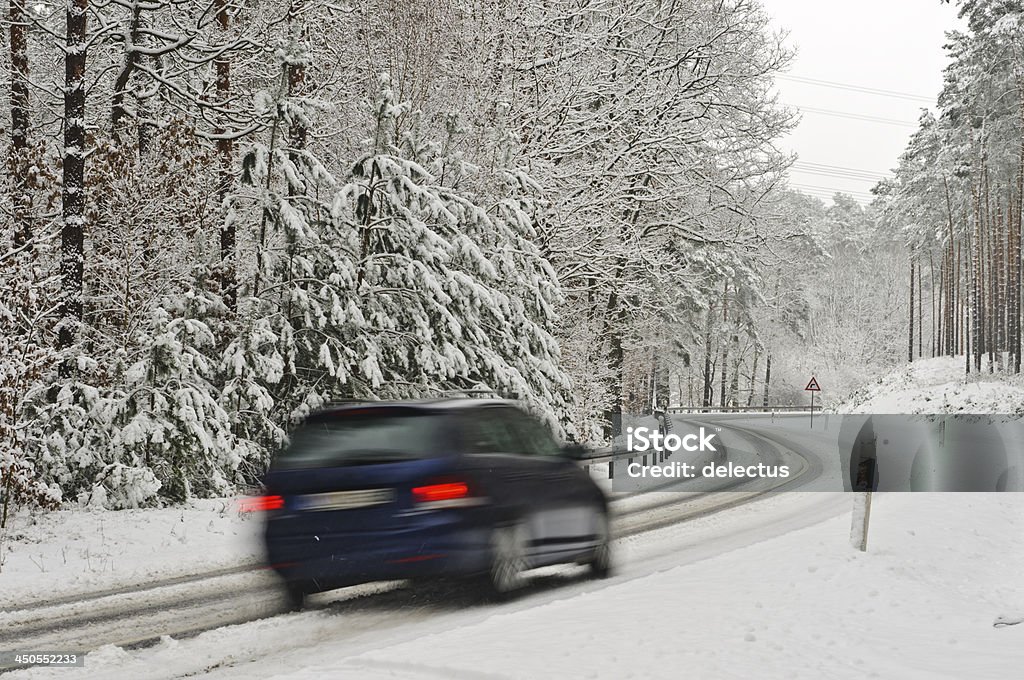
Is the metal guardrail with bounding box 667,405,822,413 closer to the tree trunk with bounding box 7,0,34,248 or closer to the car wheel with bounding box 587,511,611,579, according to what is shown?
the tree trunk with bounding box 7,0,34,248

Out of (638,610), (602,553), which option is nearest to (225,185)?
(602,553)

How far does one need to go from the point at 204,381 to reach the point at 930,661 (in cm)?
1089

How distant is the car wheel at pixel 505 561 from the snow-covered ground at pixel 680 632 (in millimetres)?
181

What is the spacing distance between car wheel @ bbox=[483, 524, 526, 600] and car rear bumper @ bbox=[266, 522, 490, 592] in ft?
0.45

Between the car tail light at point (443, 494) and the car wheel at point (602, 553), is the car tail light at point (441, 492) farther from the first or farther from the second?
the car wheel at point (602, 553)

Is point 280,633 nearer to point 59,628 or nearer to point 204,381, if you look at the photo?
point 59,628

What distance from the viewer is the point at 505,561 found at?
8.16 m

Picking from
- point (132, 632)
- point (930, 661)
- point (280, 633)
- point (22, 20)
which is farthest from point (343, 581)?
point (22, 20)

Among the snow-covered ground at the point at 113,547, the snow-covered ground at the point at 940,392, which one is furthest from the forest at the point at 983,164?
the snow-covered ground at the point at 113,547

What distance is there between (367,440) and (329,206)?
8.09 metres

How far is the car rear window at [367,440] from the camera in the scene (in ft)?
25.2

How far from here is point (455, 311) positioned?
1622 centimetres

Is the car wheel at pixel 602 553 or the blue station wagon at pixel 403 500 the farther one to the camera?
the car wheel at pixel 602 553

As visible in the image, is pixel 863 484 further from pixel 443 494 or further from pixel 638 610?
pixel 443 494
